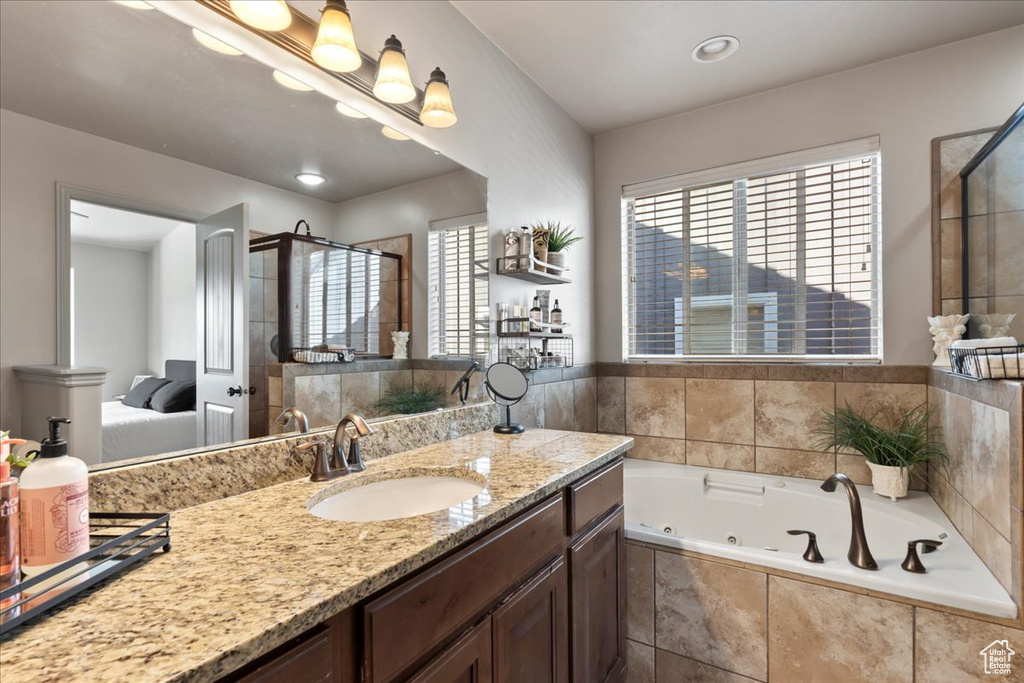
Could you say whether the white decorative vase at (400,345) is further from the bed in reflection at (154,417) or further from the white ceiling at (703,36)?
the white ceiling at (703,36)

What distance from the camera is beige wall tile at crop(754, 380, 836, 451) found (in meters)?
2.54

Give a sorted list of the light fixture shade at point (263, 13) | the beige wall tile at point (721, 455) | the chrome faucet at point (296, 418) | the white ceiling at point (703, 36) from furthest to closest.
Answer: the beige wall tile at point (721, 455)
the white ceiling at point (703, 36)
the chrome faucet at point (296, 418)
the light fixture shade at point (263, 13)

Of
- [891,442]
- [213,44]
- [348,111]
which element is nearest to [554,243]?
[348,111]

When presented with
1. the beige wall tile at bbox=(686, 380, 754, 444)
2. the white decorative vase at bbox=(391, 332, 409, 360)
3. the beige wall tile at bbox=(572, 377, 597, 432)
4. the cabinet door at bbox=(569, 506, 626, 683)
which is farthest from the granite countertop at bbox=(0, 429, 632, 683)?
the beige wall tile at bbox=(686, 380, 754, 444)

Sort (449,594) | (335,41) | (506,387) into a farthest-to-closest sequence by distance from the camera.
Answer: (506,387), (335,41), (449,594)

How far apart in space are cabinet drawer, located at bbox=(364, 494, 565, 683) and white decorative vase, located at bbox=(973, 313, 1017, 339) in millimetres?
2030

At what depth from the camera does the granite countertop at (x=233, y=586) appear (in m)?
0.54

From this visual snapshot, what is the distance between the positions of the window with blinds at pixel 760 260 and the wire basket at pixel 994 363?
77 cm

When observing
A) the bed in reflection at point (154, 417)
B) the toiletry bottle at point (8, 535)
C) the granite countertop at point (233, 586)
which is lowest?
the granite countertop at point (233, 586)

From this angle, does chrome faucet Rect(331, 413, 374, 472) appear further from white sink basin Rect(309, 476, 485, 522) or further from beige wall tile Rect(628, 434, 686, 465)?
beige wall tile Rect(628, 434, 686, 465)

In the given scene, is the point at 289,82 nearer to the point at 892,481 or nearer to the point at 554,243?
the point at 554,243

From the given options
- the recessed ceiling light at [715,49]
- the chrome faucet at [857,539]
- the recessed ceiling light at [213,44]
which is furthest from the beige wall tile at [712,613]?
the recessed ceiling light at [715,49]

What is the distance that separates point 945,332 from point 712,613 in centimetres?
165

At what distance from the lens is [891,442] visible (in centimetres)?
227
